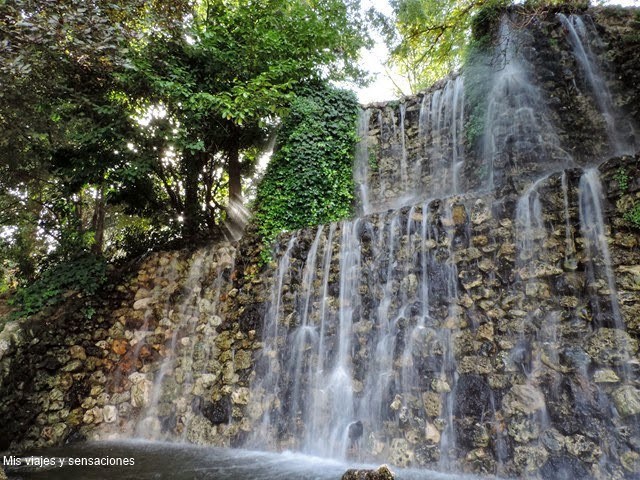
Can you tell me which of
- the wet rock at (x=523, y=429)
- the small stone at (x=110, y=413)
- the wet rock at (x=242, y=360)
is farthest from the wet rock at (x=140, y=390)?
the wet rock at (x=523, y=429)

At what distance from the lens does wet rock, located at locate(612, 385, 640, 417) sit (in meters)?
3.04

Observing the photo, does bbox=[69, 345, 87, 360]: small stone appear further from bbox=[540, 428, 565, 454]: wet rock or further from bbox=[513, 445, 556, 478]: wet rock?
bbox=[540, 428, 565, 454]: wet rock

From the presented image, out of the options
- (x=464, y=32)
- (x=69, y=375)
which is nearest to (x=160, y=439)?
(x=69, y=375)

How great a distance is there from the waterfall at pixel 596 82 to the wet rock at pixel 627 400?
4.28m

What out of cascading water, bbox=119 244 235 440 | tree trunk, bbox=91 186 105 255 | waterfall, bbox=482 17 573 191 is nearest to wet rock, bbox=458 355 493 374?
waterfall, bbox=482 17 573 191

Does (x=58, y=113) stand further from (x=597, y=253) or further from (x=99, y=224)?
(x=597, y=253)

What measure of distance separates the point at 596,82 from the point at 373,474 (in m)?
7.18

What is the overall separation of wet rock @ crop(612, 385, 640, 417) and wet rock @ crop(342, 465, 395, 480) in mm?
2093

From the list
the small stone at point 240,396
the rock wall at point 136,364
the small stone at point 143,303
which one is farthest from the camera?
the small stone at point 143,303

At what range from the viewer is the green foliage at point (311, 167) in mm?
6914

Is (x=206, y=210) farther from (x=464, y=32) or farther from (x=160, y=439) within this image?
(x=464, y=32)

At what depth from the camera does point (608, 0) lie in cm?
704

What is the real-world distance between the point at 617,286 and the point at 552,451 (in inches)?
64.5

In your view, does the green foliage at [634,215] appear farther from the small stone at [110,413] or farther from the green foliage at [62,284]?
the green foliage at [62,284]
